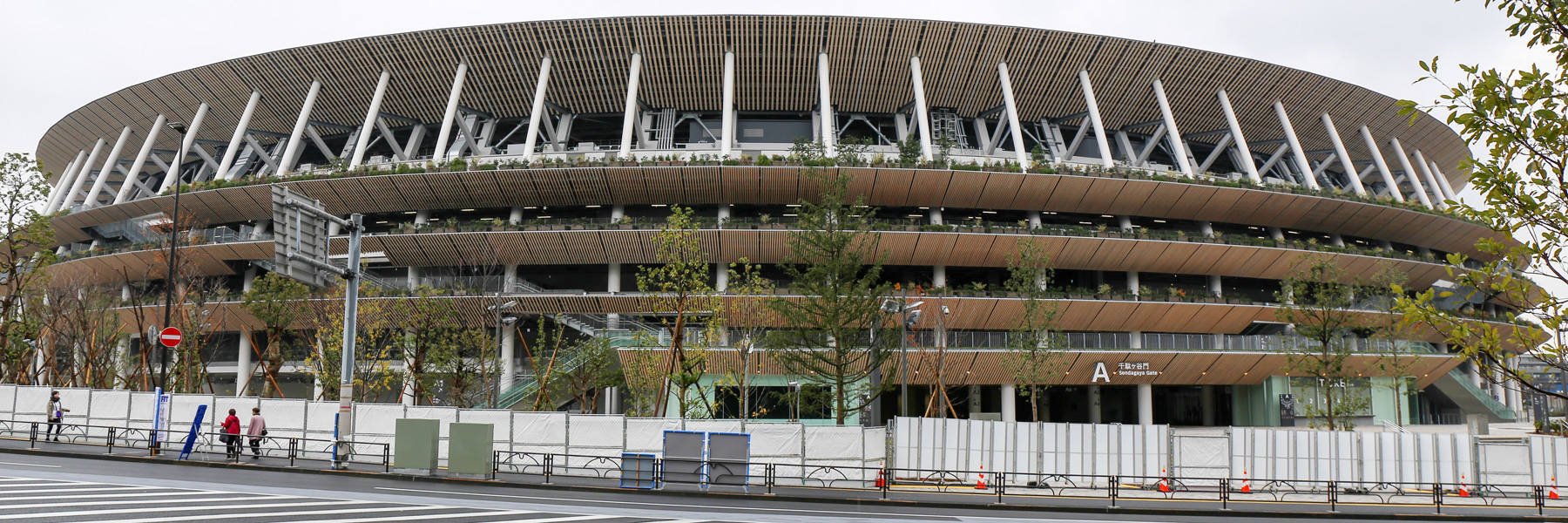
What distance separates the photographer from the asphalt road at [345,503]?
42.9ft

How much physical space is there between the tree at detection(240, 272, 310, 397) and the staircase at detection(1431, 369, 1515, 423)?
186ft

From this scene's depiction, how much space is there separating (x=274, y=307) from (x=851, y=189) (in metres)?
25.3

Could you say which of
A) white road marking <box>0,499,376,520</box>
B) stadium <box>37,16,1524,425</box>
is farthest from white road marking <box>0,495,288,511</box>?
stadium <box>37,16,1524,425</box>

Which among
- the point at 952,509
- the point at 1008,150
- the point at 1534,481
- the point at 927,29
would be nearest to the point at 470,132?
the point at 927,29

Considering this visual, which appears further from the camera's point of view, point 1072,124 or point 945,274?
point 1072,124

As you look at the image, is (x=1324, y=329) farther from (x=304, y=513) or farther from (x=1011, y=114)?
(x=304, y=513)

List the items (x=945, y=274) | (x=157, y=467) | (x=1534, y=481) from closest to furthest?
(x=157, y=467), (x=1534, y=481), (x=945, y=274)

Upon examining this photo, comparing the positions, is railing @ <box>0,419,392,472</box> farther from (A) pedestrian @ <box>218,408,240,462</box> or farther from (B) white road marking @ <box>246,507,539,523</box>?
(B) white road marking @ <box>246,507,539,523</box>

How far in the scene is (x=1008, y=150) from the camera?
1981 inches

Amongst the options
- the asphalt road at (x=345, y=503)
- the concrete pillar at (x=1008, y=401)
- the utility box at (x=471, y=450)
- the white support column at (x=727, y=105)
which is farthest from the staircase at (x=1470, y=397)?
the utility box at (x=471, y=450)

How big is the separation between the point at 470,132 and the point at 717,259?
54.5ft

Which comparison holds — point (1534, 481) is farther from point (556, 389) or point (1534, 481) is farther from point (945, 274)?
point (556, 389)

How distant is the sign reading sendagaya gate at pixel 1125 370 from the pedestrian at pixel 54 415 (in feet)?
123

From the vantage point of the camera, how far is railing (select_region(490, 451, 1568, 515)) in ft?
64.7
